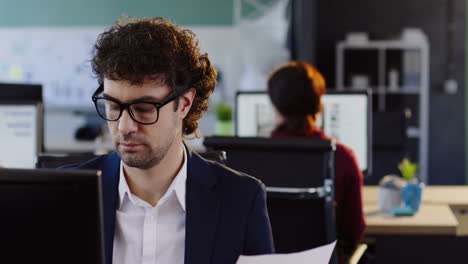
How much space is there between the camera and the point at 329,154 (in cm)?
194

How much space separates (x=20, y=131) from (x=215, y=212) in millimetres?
1705

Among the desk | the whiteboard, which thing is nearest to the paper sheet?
the desk

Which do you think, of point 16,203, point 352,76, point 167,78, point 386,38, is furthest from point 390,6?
point 16,203

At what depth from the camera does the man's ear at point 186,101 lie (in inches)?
54.6

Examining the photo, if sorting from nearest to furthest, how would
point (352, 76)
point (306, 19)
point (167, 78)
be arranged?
point (167, 78) < point (306, 19) < point (352, 76)

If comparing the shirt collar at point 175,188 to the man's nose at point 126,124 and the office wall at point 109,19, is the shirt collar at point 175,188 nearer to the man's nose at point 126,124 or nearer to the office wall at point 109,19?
the man's nose at point 126,124

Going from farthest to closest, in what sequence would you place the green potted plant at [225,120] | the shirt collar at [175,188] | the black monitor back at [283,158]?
the green potted plant at [225,120] < the black monitor back at [283,158] < the shirt collar at [175,188]

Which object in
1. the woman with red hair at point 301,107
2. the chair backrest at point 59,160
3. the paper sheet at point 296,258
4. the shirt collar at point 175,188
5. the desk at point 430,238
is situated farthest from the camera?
the desk at point 430,238

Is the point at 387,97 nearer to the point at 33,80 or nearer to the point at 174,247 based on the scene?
the point at 33,80

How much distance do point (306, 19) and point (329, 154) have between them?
429 centimetres

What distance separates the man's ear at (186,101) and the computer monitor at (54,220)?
0.49m

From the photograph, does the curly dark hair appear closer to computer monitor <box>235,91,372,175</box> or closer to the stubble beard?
the stubble beard

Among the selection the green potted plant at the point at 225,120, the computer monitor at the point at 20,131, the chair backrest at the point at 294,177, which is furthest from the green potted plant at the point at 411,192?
the green potted plant at the point at 225,120

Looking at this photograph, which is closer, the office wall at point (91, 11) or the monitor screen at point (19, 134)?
the monitor screen at point (19, 134)
